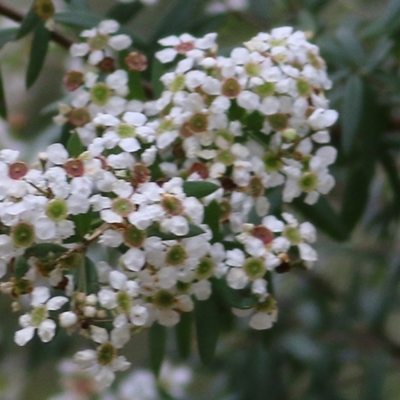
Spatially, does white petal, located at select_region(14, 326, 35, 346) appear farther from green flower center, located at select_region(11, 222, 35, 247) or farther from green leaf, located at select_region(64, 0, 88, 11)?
green leaf, located at select_region(64, 0, 88, 11)

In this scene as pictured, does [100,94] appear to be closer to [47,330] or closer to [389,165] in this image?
[47,330]

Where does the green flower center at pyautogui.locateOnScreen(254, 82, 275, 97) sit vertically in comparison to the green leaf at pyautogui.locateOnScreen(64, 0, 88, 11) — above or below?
above

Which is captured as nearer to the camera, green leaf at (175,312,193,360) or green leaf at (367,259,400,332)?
green leaf at (175,312,193,360)

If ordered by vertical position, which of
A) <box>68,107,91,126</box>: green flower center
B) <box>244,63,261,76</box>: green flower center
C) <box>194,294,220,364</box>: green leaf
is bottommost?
<box>194,294,220,364</box>: green leaf

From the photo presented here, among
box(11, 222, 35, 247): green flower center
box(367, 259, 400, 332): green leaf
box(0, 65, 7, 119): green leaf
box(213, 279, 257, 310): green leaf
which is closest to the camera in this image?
box(11, 222, 35, 247): green flower center

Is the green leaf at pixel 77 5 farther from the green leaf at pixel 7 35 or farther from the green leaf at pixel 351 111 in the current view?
the green leaf at pixel 351 111

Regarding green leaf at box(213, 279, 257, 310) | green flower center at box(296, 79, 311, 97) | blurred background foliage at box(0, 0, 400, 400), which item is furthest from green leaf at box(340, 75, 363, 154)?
green leaf at box(213, 279, 257, 310)

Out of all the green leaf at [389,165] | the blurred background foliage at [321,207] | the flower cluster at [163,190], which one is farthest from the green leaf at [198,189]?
the green leaf at [389,165]
